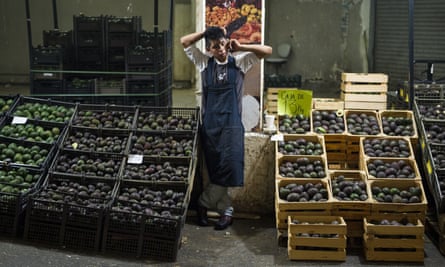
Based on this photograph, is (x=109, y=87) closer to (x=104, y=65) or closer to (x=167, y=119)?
(x=104, y=65)

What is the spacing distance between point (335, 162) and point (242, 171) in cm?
103

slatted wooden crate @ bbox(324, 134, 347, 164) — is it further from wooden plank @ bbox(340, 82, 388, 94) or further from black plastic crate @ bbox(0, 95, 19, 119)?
black plastic crate @ bbox(0, 95, 19, 119)

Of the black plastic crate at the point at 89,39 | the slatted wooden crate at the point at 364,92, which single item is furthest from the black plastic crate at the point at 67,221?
the slatted wooden crate at the point at 364,92

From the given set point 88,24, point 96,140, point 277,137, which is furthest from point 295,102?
point 88,24

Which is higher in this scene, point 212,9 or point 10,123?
point 212,9

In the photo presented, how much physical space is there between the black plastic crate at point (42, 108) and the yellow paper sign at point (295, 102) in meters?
2.27

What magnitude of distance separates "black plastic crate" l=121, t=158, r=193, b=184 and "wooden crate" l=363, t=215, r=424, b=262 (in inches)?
70.2

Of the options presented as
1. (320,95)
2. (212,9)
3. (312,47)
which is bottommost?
(320,95)

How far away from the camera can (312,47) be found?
47.3 ft

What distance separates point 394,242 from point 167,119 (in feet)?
8.82

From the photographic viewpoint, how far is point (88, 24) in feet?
27.7

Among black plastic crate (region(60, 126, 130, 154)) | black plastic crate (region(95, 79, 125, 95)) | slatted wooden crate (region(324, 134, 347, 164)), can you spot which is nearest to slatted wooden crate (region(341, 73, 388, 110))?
slatted wooden crate (region(324, 134, 347, 164))

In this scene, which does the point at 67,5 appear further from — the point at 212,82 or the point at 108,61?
the point at 212,82

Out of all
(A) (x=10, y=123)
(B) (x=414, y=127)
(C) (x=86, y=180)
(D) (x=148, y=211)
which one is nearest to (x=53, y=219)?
(C) (x=86, y=180)
